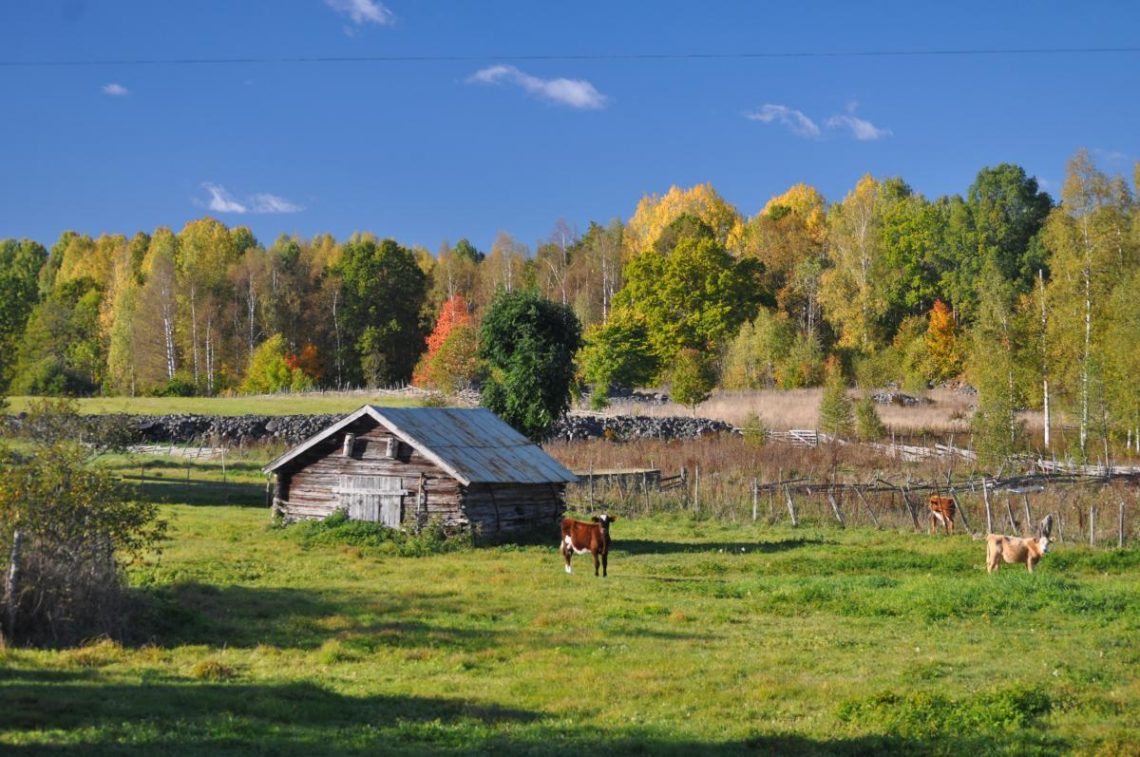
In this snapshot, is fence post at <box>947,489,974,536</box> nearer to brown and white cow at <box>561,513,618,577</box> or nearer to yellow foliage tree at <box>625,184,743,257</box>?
brown and white cow at <box>561,513,618,577</box>

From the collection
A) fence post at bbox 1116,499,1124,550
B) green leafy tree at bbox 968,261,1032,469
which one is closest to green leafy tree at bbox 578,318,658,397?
green leafy tree at bbox 968,261,1032,469

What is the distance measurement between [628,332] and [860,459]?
2841 centimetres

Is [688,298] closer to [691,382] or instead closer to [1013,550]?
[691,382]

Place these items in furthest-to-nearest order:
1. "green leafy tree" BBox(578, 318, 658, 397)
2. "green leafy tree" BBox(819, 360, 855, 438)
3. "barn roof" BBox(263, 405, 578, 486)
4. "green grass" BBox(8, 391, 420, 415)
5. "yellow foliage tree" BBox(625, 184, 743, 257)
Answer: "yellow foliage tree" BBox(625, 184, 743, 257) → "green leafy tree" BBox(578, 318, 658, 397) → "green grass" BBox(8, 391, 420, 415) → "green leafy tree" BBox(819, 360, 855, 438) → "barn roof" BBox(263, 405, 578, 486)

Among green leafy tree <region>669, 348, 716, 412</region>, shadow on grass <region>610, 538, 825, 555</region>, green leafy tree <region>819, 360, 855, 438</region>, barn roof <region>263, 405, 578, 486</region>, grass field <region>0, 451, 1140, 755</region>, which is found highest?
green leafy tree <region>669, 348, 716, 412</region>

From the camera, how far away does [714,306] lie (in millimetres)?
82125

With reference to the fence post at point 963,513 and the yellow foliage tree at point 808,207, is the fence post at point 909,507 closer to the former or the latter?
the fence post at point 963,513

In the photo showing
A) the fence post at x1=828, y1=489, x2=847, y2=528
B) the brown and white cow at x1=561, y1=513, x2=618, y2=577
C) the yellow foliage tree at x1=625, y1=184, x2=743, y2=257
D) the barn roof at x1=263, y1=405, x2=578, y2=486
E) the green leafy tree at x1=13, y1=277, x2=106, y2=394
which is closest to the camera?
the brown and white cow at x1=561, y1=513, x2=618, y2=577

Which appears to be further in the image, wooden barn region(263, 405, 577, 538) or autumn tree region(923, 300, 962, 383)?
autumn tree region(923, 300, 962, 383)

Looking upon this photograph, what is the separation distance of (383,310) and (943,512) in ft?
237

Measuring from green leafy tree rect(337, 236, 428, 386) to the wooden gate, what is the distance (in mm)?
63303

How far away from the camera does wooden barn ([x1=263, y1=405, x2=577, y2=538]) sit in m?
30.0

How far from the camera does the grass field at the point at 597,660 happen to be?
11.8m

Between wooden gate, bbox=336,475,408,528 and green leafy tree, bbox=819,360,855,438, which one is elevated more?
green leafy tree, bbox=819,360,855,438
